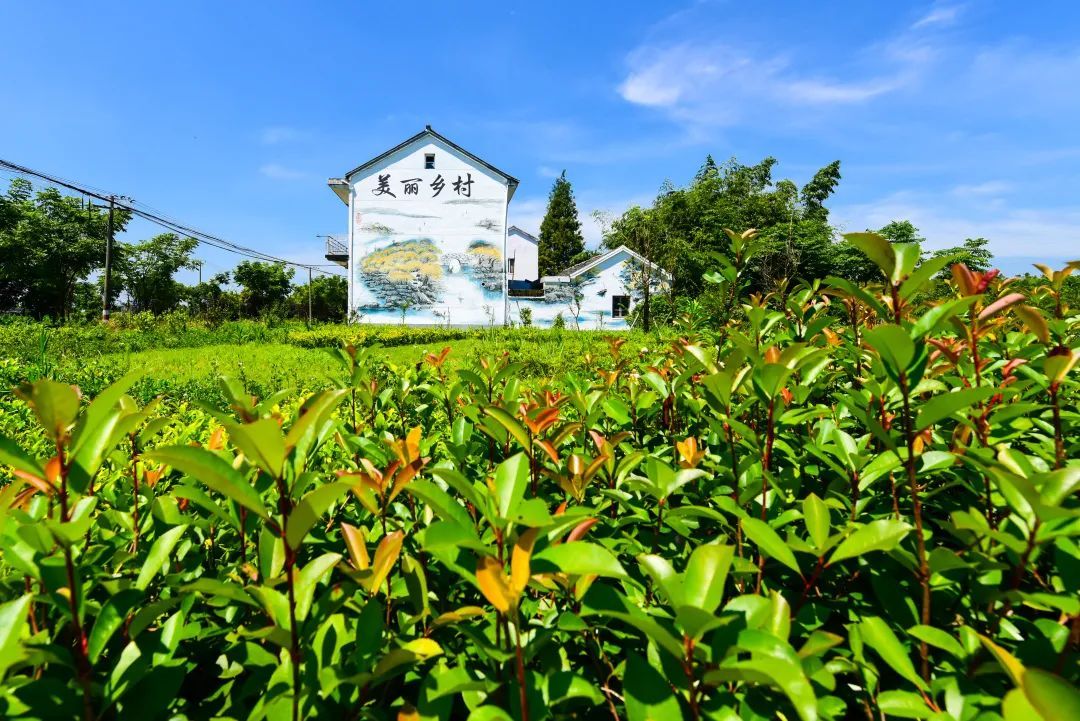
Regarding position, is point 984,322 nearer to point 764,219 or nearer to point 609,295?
point 609,295

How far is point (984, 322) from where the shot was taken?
1.34m

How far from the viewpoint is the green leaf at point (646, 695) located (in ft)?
1.89

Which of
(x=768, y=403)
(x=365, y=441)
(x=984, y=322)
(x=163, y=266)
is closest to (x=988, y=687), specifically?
(x=768, y=403)

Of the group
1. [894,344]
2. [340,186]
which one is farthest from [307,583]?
[340,186]

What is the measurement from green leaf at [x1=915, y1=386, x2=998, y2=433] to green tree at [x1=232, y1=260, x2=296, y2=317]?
42.2 metres

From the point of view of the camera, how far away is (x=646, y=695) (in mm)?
584

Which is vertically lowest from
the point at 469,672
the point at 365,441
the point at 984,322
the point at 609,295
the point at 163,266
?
the point at 469,672

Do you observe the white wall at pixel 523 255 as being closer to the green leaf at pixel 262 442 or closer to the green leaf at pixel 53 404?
the green leaf at pixel 53 404

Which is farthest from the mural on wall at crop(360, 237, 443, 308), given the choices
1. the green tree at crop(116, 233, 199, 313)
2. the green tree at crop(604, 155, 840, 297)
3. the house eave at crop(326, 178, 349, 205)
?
the green tree at crop(116, 233, 199, 313)

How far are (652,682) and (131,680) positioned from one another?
65 cm

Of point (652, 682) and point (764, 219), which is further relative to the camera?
point (764, 219)

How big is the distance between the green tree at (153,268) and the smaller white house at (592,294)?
24442 mm

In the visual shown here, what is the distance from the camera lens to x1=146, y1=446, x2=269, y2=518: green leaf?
0.58 metres

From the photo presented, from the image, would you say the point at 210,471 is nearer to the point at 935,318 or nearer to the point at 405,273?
the point at 935,318
